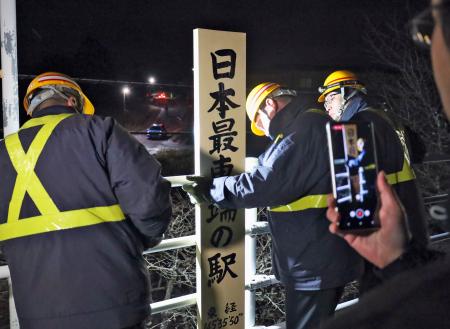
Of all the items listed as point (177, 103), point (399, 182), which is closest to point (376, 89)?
point (177, 103)

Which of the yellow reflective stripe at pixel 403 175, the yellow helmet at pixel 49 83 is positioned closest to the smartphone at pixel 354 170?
the yellow reflective stripe at pixel 403 175

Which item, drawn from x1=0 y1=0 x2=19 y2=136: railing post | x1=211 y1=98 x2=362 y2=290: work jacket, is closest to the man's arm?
x1=211 y1=98 x2=362 y2=290: work jacket

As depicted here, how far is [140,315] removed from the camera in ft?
7.64

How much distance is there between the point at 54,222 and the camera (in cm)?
219

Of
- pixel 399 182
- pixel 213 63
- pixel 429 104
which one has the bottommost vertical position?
pixel 399 182

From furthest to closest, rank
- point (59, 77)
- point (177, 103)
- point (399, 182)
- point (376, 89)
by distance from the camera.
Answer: point (177, 103)
point (376, 89)
point (399, 182)
point (59, 77)

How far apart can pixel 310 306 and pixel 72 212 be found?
160cm

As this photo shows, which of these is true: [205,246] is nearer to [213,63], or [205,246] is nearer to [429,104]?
[213,63]

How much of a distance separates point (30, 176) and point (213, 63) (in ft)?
4.89

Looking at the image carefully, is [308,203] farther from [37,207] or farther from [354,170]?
[37,207]

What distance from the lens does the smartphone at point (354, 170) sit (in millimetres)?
1928

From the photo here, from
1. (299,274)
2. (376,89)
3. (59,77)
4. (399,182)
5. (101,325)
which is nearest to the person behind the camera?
(101,325)

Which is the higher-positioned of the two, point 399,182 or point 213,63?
point 213,63

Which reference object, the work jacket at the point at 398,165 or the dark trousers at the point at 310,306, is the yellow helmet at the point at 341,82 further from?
the dark trousers at the point at 310,306
